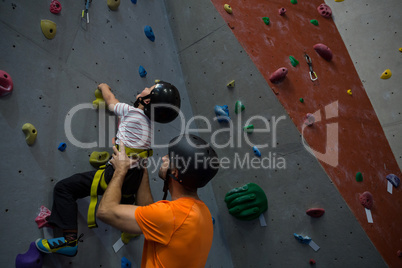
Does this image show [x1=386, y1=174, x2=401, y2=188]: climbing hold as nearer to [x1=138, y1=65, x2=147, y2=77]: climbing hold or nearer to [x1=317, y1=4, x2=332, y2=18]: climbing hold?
[x1=317, y1=4, x2=332, y2=18]: climbing hold

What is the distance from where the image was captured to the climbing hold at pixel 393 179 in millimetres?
2814

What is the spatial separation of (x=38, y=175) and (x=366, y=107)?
10.1 feet

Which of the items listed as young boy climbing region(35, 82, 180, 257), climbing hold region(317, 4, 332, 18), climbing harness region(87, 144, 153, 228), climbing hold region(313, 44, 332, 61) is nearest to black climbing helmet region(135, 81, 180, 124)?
young boy climbing region(35, 82, 180, 257)

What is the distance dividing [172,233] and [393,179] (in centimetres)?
240

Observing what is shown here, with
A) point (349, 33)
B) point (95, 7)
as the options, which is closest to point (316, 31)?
point (349, 33)

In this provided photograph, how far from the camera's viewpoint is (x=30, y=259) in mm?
1607

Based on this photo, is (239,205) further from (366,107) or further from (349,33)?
(349,33)

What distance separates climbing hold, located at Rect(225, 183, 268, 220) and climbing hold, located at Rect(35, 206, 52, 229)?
154 cm

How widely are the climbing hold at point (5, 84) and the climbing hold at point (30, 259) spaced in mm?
841

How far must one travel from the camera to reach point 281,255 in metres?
2.66

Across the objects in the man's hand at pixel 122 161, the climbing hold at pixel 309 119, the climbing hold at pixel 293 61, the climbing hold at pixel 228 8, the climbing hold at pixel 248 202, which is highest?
the climbing hold at pixel 228 8

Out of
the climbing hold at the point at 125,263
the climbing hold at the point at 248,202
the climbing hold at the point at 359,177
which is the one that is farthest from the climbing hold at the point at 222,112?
the climbing hold at the point at 125,263

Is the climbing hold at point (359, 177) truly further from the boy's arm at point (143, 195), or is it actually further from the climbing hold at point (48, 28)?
the climbing hold at point (48, 28)

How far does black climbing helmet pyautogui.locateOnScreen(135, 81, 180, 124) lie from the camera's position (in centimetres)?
180
